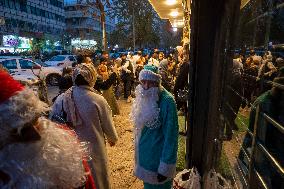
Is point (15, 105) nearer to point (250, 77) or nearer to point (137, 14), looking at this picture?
point (250, 77)

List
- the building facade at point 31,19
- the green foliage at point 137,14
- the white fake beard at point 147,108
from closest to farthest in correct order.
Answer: the white fake beard at point 147,108 < the green foliage at point 137,14 < the building facade at point 31,19

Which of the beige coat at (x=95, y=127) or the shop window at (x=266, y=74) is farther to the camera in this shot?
the beige coat at (x=95, y=127)

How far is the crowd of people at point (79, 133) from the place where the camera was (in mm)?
1525

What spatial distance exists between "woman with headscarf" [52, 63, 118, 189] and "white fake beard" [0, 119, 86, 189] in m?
1.85

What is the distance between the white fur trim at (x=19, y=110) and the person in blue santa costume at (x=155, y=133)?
196cm

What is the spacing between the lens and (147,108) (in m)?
3.56

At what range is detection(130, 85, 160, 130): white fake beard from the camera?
3.47 meters

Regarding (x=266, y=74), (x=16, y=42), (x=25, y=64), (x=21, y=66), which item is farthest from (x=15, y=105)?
(x=16, y=42)

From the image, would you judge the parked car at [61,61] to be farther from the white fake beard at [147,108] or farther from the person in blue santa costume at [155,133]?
the person in blue santa costume at [155,133]

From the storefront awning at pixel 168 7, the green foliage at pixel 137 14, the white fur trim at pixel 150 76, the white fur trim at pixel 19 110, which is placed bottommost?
the white fur trim at pixel 150 76

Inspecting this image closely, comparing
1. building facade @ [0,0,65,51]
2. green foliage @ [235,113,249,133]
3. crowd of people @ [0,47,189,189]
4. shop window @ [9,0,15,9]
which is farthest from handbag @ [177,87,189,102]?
shop window @ [9,0,15,9]

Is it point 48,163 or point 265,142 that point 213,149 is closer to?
point 265,142

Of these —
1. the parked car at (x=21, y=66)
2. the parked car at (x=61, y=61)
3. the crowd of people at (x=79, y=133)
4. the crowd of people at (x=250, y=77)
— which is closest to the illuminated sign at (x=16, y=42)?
the parked car at (x=61, y=61)

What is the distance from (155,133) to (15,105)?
2.20 m
